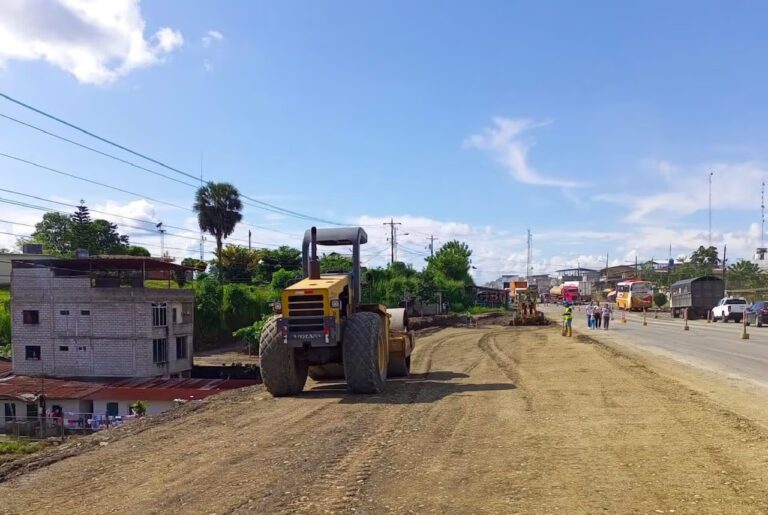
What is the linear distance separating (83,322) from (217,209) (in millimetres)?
27077

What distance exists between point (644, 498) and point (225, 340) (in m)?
51.6

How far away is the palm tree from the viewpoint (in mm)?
63406

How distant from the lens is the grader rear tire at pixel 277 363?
12062mm

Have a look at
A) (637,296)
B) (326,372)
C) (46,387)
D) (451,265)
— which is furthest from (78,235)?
(326,372)

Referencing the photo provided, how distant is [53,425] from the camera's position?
2845 centimetres

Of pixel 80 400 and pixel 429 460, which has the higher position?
pixel 429 460

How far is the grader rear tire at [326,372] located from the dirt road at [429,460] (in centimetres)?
210

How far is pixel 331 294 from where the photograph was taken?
11.7 metres

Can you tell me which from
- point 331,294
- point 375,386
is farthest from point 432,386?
point 331,294

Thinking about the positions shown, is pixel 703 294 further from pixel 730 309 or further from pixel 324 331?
pixel 324 331

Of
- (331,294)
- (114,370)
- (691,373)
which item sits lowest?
(114,370)

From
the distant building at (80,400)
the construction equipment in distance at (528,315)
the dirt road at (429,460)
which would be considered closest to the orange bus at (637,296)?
the construction equipment in distance at (528,315)

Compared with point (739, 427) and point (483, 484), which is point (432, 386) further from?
point (483, 484)

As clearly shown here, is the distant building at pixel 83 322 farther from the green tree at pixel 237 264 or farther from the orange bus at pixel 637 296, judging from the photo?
the orange bus at pixel 637 296
